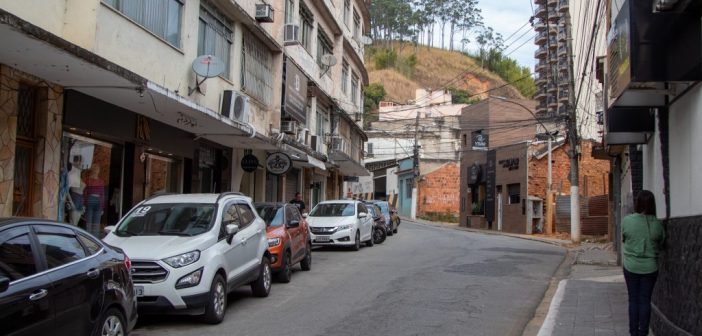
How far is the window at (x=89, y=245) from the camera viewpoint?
6.15 metres

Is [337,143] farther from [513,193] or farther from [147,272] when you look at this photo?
[147,272]

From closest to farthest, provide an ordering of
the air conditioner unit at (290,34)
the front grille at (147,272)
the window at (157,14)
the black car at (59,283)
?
the black car at (59,283)
the front grille at (147,272)
the window at (157,14)
the air conditioner unit at (290,34)

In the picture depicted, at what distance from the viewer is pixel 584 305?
1023 cm

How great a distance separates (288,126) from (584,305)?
14.0 metres

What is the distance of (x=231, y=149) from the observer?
19.8m

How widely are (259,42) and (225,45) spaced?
9.17 feet

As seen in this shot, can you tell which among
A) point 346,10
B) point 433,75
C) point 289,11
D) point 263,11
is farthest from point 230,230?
point 433,75

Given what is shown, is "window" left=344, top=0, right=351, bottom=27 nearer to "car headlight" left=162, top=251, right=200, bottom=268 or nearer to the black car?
"car headlight" left=162, top=251, right=200, bottom=268

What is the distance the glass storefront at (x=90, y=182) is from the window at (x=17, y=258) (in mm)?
6786

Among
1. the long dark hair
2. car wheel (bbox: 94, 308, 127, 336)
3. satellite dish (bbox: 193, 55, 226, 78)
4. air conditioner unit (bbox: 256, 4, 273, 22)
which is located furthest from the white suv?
air conditioner unit (bbox: 256, 4, 273, 22)

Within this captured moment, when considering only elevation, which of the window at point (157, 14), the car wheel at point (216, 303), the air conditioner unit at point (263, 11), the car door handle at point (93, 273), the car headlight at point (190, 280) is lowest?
the car wheel at point (216, 303)

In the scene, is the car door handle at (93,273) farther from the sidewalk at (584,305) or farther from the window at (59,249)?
the sidewalk at (584,305)

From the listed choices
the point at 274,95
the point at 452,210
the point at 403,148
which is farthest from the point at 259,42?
the point at 403,148

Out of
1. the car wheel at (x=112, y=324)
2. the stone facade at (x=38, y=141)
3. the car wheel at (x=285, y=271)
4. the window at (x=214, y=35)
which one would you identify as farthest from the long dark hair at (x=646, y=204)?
the window at (x=214, y=35)
